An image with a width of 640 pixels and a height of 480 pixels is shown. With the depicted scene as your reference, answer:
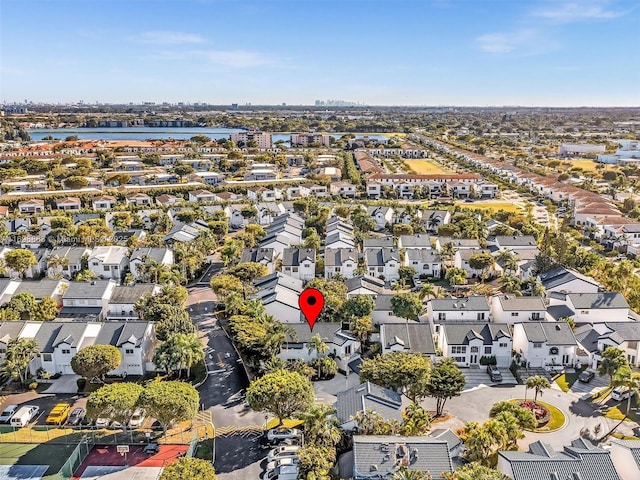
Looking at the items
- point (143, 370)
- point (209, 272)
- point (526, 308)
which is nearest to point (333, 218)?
point (209, 272)

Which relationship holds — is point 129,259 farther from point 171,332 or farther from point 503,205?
point 503,205

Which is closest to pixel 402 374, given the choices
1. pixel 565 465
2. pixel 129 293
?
pixel 565 465

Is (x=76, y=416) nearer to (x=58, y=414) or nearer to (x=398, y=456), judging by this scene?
(x=58, y=414)

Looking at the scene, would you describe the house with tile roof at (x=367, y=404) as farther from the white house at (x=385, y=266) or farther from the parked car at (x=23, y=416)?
the white house at (x=385, y=266)

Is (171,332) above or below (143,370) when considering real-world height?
above

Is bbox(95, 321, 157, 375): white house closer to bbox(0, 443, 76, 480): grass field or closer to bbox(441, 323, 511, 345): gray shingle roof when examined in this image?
bbox(0, 443, 76, 480): grass field

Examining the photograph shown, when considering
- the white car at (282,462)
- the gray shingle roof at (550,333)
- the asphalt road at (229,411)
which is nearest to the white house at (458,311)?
the gray shingle roof at (550,333)

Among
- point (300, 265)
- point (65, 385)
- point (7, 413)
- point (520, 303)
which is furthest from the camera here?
point (300, 265)
